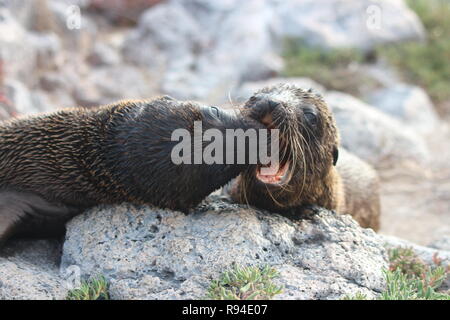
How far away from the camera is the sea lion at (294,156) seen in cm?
448

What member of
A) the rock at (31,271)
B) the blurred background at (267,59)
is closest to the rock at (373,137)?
the blurred background at (267,59)

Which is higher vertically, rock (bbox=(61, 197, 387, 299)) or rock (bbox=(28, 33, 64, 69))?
rock (bbox=(28, 33, 64, 69))

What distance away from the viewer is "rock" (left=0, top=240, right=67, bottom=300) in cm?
370

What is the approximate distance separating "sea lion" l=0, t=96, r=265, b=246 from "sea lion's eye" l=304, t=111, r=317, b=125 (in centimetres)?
60

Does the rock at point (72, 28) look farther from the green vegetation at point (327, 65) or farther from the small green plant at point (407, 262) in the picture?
the small green plant at point (407, 262)

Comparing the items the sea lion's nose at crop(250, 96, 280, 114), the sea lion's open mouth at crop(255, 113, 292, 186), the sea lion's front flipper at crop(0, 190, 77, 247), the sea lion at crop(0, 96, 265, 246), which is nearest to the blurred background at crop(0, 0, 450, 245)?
the sea lion's open mouth at crop(255, 113, 292, 186)

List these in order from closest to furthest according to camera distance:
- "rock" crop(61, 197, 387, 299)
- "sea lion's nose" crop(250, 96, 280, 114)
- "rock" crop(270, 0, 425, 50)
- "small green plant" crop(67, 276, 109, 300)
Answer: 1. "small green plant" crop(67, 276, 109, 300)
2. "rock" crop(61, 197, 387, 299)
3. "sea lion's nose" crop(250, 96, 280, 114)
4. "rock" crop(270, 0, 425, 50)

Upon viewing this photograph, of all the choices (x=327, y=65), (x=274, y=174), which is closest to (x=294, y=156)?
(x=274, y=174)

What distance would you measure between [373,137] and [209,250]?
19.5 ft

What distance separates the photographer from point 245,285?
11.8ft

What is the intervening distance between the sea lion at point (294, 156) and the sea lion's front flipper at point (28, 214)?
4.69 ft

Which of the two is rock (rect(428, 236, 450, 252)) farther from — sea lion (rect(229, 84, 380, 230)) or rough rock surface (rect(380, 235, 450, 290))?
sea lion (rect(229, 84, 380, 230))

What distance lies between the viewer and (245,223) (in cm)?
425
